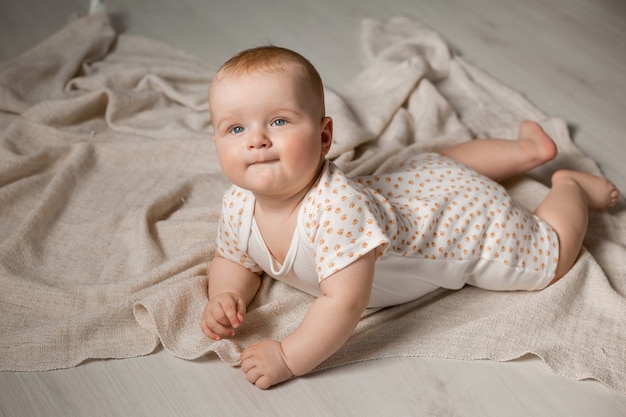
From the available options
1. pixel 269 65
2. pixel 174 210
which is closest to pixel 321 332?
pixel 269 65

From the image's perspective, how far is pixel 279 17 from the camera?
7.26 ft

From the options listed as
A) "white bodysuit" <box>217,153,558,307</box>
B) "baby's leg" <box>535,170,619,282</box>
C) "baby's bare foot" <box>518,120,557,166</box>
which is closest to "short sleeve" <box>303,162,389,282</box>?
"white bodysuit" <box>217,153,558,307</box>

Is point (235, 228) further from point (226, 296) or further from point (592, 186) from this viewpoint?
point (592, 186)

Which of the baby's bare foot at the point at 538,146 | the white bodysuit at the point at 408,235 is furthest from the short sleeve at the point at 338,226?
the baby's bare foot at the point at 538,146

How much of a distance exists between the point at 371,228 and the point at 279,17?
1.28 meters

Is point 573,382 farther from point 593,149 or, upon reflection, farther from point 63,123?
point 63,123

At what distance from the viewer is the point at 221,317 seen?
1147 millimetres

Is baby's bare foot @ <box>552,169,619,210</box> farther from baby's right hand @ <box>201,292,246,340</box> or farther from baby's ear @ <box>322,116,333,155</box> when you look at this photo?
baby's right hand @ <box>201,292,246,340</box>

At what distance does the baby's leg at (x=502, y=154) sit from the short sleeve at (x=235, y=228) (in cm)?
46

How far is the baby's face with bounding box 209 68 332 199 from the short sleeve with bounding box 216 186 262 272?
115 millimetres

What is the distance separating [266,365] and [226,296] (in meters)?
0.14

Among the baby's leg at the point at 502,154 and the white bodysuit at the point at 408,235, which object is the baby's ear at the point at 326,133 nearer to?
the white bodysuit at the point at 408,235

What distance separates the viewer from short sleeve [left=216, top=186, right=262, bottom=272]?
117 cm

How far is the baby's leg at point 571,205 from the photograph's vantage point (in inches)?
50.6
